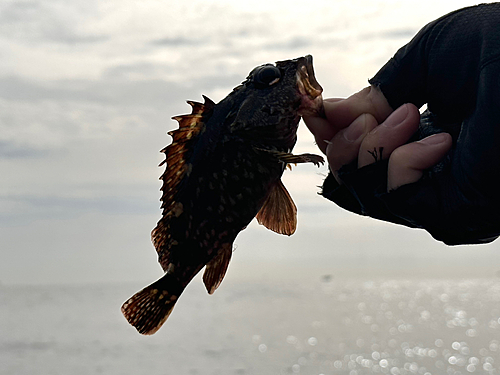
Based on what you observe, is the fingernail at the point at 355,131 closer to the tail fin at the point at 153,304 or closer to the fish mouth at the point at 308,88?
the fish mouth at the point at 308,88

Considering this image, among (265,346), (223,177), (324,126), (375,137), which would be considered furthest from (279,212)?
(265,346)

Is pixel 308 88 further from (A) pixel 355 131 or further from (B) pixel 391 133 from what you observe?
(B) pixel 391 133

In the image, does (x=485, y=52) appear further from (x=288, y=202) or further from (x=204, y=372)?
(x=204, y=372)

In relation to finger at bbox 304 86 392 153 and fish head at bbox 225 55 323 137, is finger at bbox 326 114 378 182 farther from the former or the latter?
fish head at bbox 225 55 323 137

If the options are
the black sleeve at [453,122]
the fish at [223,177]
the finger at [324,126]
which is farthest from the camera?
the fish at [223,177]

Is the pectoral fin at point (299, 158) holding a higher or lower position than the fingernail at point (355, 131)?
lower

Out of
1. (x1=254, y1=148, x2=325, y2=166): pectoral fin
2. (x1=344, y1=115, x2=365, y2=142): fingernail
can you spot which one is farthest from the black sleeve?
(x1=254, y1=148, x2=325, y2=166): pectoral fin

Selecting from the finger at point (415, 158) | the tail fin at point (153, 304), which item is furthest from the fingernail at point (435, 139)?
the tail fin at point (153, 304)

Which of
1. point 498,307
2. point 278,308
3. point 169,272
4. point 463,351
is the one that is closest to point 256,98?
point 169,272
